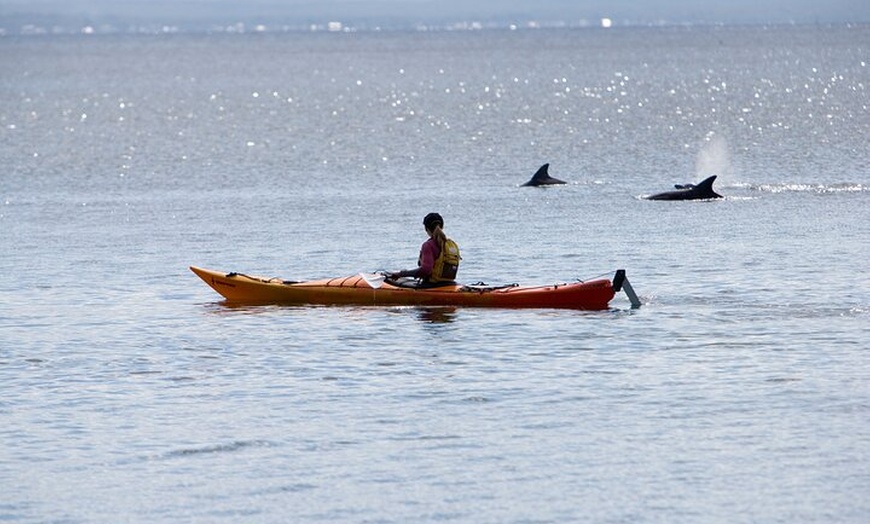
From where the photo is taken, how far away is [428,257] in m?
28.8

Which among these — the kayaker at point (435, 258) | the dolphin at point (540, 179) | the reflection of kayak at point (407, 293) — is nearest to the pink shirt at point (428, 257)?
the kayaker at point (435, 258)

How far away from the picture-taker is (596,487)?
1888 centimetres

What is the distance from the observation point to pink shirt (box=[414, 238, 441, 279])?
28.6 m

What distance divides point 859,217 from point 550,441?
2261 cm

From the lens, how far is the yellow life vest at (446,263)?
94.0ft

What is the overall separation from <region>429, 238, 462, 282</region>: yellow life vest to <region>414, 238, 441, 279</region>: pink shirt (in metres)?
0.06

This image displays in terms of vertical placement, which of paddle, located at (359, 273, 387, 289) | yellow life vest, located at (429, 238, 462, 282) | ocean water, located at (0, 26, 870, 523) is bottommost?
ocean water, located at (0, 26, 870, 523)

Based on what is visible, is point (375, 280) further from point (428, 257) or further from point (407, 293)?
point (428, 257)

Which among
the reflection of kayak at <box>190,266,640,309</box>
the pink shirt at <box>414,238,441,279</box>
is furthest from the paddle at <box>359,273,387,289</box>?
the pink shirt at <box>414,238,441,279</box>

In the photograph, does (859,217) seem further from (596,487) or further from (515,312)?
(596,487)

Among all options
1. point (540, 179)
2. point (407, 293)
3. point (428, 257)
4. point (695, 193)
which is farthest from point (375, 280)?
point (540, 179)

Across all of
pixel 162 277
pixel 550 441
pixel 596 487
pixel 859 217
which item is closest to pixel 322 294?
pixel 162 277

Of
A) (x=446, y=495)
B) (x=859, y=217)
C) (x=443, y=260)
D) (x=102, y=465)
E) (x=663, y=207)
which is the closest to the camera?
(x=446, y=495)

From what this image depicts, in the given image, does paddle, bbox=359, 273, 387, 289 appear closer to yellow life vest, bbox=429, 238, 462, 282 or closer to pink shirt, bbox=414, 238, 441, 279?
pink shirt, bbox=414, 238, 441, 279
